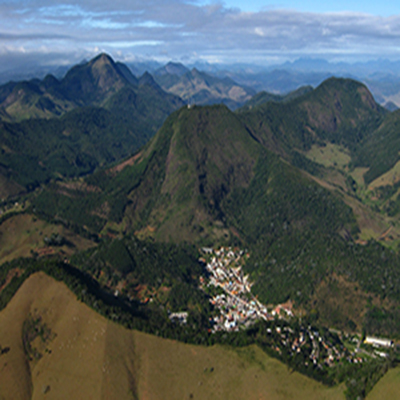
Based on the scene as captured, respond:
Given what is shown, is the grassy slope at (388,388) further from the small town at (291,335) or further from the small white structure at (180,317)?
the small white structure at (180,317)

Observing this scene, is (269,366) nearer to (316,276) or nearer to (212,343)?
(212,343)

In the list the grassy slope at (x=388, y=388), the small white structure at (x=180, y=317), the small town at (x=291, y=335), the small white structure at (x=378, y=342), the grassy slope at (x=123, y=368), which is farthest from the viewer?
the small white structure at (x=180, y=317)

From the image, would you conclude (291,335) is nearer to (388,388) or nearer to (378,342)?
(388,388)

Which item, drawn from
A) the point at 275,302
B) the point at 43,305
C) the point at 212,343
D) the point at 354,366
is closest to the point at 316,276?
the point at 275,302

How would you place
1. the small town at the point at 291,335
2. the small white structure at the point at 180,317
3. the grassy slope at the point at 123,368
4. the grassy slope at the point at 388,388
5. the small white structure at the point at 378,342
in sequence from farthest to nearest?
the small white structure at the point at 180,317
the small white structure at the point at 378,342
the small town at the point at 291,335
the grassy slope at the point at 123,368
the grassy slope at the point at 388,388

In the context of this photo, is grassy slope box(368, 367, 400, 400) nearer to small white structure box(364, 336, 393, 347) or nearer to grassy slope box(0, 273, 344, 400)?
grassy slope box(0, 273, 344, 400)

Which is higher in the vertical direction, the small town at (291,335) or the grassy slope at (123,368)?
the grassy slope at (123,368)

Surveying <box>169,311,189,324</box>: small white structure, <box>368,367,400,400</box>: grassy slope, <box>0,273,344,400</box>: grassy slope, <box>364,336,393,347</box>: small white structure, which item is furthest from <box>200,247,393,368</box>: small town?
<box>368,367,400,400</box>: grassy slope

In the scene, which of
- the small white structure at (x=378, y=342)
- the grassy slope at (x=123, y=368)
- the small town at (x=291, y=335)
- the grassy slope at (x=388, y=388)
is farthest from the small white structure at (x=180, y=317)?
the grassy slope at (x=388, y=388)
